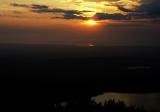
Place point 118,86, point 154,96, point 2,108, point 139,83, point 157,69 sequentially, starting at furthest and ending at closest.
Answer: point 157,69
point 139,83
point 118,86
point 154,96
point 2,108

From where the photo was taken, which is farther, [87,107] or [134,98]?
[134,98]

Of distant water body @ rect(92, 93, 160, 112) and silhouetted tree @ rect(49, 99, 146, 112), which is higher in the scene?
silhouetted tree @ rect(49, 99, 146, 112)

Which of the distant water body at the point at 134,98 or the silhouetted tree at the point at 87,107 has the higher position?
the silhouetted tree at the point at 87,107

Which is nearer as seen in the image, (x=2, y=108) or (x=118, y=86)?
(x=2, y=108)

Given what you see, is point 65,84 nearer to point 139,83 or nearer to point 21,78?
point 21,78

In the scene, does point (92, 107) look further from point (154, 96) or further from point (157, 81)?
point (157, 81)

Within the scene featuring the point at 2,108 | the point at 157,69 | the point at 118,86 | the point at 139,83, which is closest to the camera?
the point at 2,108

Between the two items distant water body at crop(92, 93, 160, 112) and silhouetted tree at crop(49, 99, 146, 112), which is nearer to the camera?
silhouetted tree at crop(49, 99, 146, 112)

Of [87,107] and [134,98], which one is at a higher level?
[87,107]

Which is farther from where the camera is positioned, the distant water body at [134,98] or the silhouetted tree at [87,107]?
the distant water body at [134,98]

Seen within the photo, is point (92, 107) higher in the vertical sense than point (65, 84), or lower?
higher

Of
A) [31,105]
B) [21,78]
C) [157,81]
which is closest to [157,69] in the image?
[157,81]
